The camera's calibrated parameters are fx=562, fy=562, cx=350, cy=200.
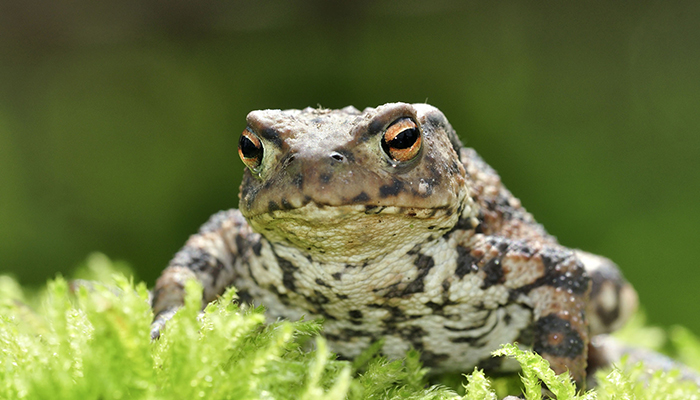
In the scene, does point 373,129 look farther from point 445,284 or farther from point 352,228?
point 445,284

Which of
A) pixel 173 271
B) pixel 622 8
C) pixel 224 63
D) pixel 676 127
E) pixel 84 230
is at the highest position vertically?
pixel 622 8

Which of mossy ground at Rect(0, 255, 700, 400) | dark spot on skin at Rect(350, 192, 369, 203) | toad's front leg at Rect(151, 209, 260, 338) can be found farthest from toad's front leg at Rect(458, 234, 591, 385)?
toad's front leg at Rect(151, 209, 260, 338)

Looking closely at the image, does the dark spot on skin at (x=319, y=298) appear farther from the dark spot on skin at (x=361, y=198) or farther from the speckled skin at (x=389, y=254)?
the dark spot on skin at (x=361, y=198)

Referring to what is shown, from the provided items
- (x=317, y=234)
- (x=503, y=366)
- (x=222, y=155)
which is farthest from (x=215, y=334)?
(x=222, y=155)

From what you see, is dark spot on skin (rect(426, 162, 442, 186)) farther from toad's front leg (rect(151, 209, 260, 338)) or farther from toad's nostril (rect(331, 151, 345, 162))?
toad's front leg (rect(151, 209, 260, 338))

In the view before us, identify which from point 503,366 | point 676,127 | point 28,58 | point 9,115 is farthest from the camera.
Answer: point 28,58

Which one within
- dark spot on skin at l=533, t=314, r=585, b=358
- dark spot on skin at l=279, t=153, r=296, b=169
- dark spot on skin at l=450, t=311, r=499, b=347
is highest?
dark spot on skin at l=279, t=153, r=296, b=169

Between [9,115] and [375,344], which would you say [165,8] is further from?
[375,344]
